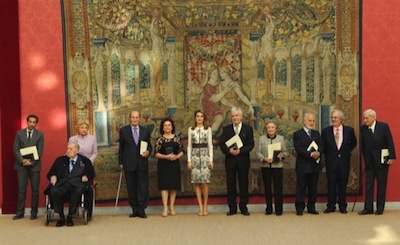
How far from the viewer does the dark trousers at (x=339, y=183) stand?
9250 mm

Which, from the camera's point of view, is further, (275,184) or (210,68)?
(210,68)

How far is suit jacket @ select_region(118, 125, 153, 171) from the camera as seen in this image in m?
9.20

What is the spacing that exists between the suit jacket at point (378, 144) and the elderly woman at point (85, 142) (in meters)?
3.53

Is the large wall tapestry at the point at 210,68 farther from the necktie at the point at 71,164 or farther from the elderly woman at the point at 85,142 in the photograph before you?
the necktie at the point at 71,164

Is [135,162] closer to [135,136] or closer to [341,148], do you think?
[135,136]

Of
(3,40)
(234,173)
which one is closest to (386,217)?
(234,173)

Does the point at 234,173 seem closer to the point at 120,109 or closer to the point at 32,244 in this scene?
the point at 120,109

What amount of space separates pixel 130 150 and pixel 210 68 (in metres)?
1.58

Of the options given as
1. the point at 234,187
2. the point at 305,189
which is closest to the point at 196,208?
the point at 234,187

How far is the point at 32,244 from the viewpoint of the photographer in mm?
7512

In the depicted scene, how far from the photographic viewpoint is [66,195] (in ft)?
28.7

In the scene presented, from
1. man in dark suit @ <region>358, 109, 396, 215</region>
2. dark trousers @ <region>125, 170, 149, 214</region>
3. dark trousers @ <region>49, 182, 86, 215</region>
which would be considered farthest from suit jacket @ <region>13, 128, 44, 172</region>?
man in dark suit @ <region>358, 109, 396, 215</region>

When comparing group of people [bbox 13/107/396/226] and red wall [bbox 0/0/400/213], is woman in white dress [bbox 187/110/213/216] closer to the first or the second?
group of people [bbox 13/107/396/226]

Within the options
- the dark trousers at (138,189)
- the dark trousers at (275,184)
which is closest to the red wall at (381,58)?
the dark trousers at (275,184)
